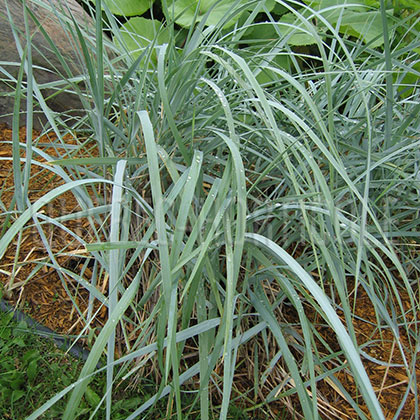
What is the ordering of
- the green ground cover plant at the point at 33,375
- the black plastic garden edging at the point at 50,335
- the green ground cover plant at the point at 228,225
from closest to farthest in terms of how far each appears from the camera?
the green ground cover plant at the point at 228,225, the green ground cover plant at the point at 33,375, the black plastic garden edging at the point at 50,335

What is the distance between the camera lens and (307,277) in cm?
88

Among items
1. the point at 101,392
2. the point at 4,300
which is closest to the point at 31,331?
the point at 4,300

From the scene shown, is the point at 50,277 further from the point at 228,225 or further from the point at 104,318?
the point at 228,225

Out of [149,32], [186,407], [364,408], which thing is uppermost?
[149,32]

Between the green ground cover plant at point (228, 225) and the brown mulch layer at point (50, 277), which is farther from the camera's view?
the brown mulch layer at point (50, 277)

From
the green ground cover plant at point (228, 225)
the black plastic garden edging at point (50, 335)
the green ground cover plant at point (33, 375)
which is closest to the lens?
the green ground cover plant at point (228, 225)

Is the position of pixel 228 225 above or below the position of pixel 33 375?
above

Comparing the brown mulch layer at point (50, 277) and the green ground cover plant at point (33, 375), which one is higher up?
the brown mulch layer at point (50, 277)

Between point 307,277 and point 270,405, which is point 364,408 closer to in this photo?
point 270,405

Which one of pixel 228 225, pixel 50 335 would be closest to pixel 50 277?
pixel 50 335

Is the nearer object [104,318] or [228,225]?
[228,225]

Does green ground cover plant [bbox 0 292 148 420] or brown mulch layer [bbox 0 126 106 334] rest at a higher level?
brown mulch layer [bbox 0 126 106 334]

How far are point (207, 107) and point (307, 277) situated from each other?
633 millimetres

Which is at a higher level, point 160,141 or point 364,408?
point 160,141
